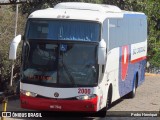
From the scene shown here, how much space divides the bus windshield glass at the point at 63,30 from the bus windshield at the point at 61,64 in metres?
0.23

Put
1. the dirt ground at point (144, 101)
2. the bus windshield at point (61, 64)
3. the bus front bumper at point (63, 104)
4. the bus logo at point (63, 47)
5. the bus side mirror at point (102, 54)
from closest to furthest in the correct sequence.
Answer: the bus side mirror at point (102, 54) < the bus front bumper at point (63, 104) < the bus windshield at point (61, 64) < the bus logo at point (63, 47) < the dirt ground at point (144, 101)

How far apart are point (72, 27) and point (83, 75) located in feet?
4.84

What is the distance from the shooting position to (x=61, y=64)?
12.2 m

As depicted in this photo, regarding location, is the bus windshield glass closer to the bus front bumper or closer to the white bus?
the white bus

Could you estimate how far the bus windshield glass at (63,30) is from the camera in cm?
1240

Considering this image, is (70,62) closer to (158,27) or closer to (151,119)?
(151,119)

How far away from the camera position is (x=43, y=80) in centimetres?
1221

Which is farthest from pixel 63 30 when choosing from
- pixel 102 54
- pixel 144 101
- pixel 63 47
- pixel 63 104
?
pixel 144 101

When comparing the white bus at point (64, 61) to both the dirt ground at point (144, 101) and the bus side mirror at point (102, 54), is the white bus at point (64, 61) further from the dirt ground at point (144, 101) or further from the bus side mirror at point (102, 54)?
the dirt ground at point (144, 101)

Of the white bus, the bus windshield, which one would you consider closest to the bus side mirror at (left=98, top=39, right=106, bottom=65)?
the white bus

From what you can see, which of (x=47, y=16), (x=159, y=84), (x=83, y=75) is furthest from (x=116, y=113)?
(x=159, y=84)

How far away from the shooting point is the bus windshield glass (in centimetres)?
1240

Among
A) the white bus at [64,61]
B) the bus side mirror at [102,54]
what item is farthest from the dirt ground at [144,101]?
the bus side mirror at [102,54]

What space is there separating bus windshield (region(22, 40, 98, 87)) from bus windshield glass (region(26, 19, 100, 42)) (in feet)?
0.76
